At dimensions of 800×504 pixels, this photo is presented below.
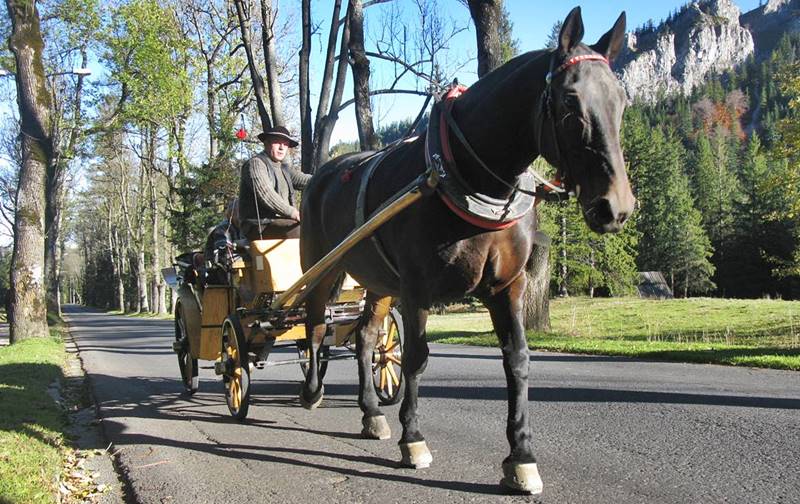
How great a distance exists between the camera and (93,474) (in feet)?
14.9

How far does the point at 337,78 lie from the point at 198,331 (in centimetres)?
971

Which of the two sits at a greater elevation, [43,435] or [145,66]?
[145,66]

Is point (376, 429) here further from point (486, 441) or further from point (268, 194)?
point (268, 194)

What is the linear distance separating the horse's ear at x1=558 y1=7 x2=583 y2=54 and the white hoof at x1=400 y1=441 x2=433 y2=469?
2436 mm

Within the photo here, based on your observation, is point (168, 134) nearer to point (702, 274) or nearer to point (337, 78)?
point (337, 78)

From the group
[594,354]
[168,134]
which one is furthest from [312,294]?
[168,134]

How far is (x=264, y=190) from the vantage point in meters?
6.45


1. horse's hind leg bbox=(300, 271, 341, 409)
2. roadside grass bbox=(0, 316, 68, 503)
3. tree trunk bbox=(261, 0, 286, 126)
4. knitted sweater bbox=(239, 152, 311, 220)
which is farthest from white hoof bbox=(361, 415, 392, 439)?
tree trunk bbox=(261, 0, 286, 126)

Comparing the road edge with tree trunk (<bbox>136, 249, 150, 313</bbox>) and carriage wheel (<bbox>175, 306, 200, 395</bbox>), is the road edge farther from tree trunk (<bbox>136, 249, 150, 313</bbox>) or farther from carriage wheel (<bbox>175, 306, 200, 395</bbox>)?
tree trunk (<bbox>136, 249, 150, 313</bbox>)

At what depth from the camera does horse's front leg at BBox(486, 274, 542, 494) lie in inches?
140

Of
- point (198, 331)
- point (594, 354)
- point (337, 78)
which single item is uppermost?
point (337, 78)

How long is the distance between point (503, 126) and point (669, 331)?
63.3 ft

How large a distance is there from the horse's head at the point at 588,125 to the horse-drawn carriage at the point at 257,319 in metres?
3.34

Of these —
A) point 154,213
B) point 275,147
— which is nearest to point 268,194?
point 275,147
